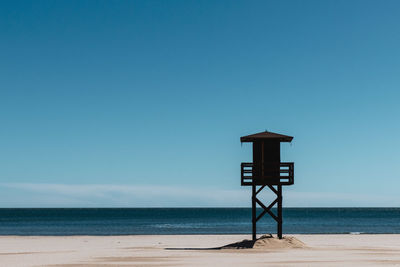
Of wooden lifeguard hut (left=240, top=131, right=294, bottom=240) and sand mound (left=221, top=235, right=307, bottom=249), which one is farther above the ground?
wooden lifeguard hut (left=240, top=131, right=294, bottom=240)

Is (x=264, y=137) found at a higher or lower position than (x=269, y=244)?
higher

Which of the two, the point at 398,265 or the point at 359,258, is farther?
the point at 359,258

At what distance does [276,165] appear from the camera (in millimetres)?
27453

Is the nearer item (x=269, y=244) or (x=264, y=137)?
(x=269, y=244)

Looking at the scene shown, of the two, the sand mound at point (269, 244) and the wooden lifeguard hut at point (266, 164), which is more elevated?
the wooden lifeguard hut at point (266, 164)

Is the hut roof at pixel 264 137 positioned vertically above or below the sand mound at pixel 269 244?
above

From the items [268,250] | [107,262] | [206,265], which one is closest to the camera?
[206,265]

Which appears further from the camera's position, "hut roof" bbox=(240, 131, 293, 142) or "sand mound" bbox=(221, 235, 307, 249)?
"hut roof" bbox=(240, 131, 293, 142)

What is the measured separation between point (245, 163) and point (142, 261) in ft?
25.8

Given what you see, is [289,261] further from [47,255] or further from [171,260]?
[47,255]

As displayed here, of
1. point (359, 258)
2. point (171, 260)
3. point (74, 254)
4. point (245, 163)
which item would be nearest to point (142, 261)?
point (171, 260)

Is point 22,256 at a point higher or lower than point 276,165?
lower

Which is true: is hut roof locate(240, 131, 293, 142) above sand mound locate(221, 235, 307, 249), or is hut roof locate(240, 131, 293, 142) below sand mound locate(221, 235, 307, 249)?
above

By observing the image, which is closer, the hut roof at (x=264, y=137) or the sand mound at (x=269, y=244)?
the sand mound at (x=269, y=244)
